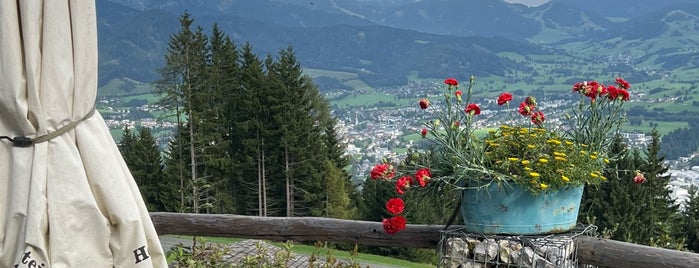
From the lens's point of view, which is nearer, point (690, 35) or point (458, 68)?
point (458, 68)

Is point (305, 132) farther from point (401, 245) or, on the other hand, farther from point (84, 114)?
point (84, 114)

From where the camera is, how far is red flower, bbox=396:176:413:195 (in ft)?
10.2

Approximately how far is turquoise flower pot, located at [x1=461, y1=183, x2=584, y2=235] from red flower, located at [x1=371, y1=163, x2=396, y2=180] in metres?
0.37

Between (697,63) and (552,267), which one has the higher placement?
(697,63)

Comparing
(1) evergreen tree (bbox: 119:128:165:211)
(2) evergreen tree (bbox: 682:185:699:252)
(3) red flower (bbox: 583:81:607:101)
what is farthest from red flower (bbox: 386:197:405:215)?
(2) evergreen tree (bbox: 682:185:699:252)

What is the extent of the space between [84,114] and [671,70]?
520ft

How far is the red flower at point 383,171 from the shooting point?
129 inches

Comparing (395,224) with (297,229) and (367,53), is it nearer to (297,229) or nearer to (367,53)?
(297,229)

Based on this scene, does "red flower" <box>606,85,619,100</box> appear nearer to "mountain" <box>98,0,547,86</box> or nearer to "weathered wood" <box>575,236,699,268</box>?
"weathered wood" <box>575,236,699,268</box>

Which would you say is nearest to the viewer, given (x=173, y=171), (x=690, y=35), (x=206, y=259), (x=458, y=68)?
(x=206, y=259)

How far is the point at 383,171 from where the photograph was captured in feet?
10.8

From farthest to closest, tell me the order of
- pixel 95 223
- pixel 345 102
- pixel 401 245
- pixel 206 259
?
pixel 345 102
pixel 206 259
pixel 401 245
pixel 95 223

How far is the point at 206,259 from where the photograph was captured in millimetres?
4605

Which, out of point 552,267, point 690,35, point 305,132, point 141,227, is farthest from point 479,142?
point 690,35
